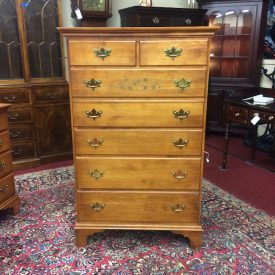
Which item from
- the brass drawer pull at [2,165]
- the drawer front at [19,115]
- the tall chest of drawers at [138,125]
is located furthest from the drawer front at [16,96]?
the tall chest of drawers at [138,125]

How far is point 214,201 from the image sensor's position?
9.55 ft

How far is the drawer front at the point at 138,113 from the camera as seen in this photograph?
1960mm

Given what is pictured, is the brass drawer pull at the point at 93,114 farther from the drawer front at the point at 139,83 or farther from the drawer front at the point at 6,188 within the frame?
the drawer front at the point at 6,188

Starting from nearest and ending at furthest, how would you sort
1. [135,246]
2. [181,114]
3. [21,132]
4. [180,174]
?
1. [181,114]
2. [180,174]
3. [135,246]
4. [21,132]

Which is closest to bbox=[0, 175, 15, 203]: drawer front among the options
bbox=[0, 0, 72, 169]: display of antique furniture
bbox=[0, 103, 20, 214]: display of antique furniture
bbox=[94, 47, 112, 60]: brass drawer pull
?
bbox=[0, 103, 20, 214]: display of antique furniture

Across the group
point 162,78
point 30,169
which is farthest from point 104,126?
point 30,169

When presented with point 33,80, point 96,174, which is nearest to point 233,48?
point 33,80

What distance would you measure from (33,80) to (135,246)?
7.90 feet

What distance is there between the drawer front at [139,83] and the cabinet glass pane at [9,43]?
6.67 ft

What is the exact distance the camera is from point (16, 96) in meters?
3.52

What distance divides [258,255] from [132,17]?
3130 mm

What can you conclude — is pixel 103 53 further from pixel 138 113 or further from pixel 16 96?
pixel 16 96

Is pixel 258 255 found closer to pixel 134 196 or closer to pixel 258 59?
pixel 134 196

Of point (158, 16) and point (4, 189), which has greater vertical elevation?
point (158, 16)
